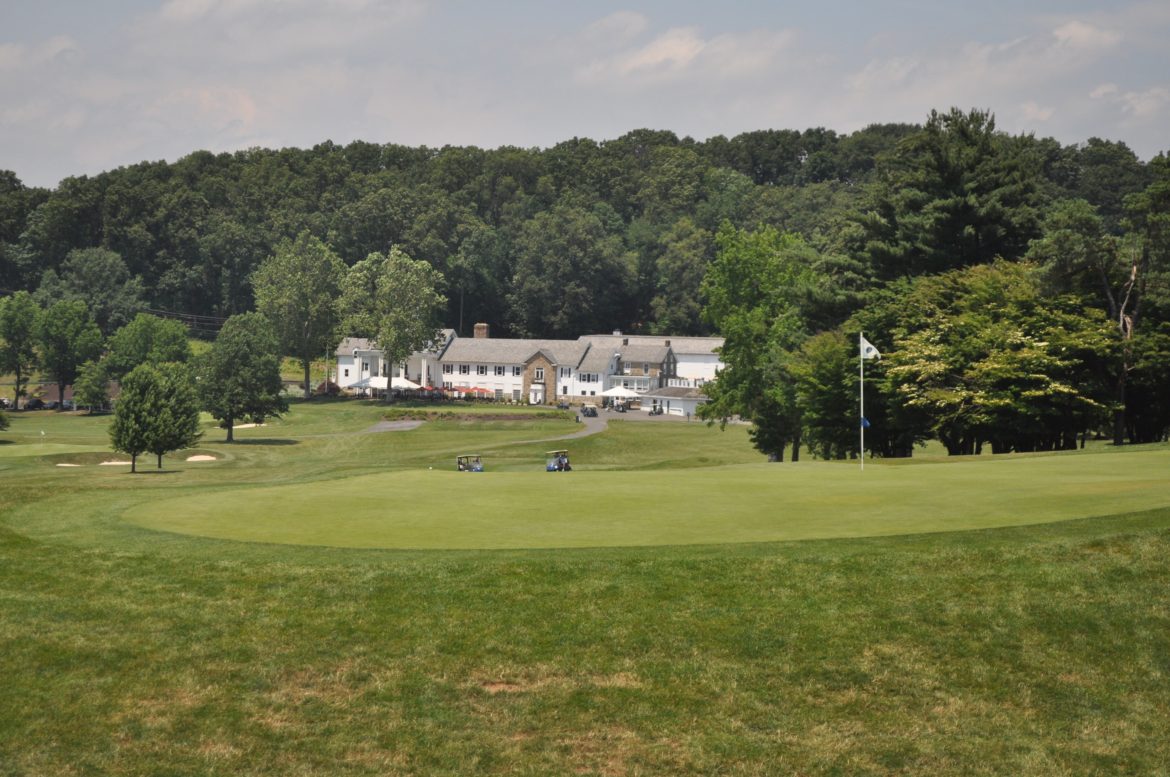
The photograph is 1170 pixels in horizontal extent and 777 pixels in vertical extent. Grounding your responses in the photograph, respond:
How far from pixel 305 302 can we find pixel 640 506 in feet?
432

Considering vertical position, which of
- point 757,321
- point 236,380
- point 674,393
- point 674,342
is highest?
point 674,342

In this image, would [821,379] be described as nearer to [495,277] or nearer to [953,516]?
[953,516]

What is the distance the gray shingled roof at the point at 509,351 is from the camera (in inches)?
6048

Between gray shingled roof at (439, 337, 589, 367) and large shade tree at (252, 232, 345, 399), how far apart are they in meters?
16.8

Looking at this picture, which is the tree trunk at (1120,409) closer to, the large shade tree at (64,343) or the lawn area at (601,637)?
the lawn area at (601,637)

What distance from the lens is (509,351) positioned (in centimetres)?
15738

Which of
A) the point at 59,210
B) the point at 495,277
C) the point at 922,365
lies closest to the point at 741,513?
the point at 922,365

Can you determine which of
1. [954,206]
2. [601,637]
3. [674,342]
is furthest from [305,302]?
[601,637]

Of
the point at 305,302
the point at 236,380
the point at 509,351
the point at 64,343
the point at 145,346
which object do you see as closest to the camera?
the point at 236,380

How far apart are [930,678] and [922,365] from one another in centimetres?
3832

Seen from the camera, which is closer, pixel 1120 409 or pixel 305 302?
pixel 1120 409

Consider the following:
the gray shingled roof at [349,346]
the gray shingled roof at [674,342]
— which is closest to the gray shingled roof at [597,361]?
the gray shingled roof at [674,342]

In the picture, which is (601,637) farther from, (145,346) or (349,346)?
(349,346)

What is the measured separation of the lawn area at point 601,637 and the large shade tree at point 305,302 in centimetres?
12598
